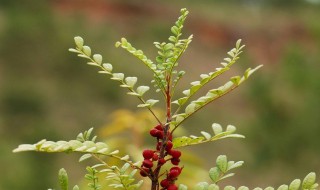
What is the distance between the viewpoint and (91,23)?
85.0 feet

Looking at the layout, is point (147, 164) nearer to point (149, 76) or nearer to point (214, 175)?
point (214, 175)

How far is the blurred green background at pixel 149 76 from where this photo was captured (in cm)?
1135

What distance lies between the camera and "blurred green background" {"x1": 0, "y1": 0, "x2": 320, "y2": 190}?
11.4 m

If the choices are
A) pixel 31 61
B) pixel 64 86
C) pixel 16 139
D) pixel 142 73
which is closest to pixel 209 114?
pixel 142 73

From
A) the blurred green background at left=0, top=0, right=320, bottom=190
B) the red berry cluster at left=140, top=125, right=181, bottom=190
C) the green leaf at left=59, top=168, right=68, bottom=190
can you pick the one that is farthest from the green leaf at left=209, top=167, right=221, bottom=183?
the blurred green background at left=0, top=0, right=320, bottom=190

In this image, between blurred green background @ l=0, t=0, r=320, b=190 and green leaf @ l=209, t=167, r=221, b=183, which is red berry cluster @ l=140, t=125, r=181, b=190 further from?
blurred green background @ l=0, t=0, r=320, b=190

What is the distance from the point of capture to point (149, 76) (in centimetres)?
2491

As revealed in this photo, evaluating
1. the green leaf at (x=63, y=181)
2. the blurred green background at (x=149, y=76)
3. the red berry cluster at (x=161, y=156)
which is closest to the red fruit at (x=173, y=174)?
the red berry cluster at (x=161, y=156)

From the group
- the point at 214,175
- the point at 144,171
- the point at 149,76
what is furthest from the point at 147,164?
the point at 149,76

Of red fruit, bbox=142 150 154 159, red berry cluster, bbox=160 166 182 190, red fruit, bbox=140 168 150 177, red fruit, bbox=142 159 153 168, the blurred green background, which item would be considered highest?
the blurred green background

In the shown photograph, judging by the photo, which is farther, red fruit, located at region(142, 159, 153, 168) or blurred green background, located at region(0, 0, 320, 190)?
blurred green background, located at region(0, 0, 320, 190)

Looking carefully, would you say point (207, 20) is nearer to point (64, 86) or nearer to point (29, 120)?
point (64, 86)

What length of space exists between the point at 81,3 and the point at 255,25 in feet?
29.9

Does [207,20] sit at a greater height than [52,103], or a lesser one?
greater
